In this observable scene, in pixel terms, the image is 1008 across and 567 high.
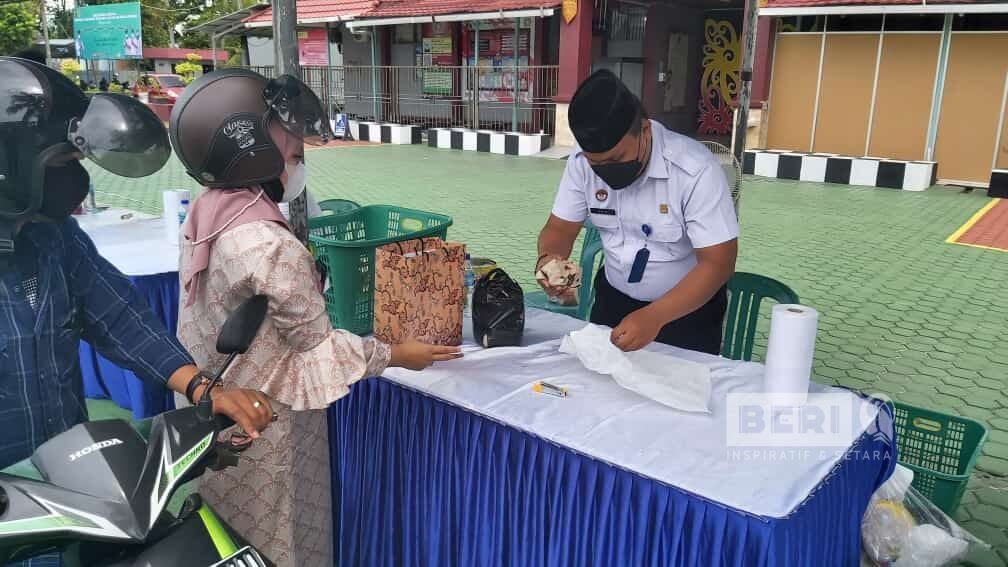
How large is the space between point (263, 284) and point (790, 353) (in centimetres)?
119

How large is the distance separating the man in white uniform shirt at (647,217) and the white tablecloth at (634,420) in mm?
199

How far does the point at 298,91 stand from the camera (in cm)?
166

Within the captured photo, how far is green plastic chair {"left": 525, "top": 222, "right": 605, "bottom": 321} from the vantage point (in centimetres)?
335

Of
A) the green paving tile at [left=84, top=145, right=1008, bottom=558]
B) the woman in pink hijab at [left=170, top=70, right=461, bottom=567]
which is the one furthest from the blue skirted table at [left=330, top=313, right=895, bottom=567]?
the green paving tile at [left=84, top=145, right=1008, bottom=558]

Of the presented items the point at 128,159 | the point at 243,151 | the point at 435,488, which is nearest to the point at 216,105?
the point at 243,151

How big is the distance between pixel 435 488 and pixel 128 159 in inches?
46.4

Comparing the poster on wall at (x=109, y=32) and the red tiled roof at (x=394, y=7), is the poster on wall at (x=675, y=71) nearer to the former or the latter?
the red tiled roof at (x=394, y=7)

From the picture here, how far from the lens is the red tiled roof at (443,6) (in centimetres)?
1329

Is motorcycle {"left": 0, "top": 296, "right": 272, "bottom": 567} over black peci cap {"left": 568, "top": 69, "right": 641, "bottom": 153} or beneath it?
beneath

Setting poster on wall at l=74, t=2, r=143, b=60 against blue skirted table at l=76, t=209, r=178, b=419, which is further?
poster on wall at l=74, t=2, r=143, b=60

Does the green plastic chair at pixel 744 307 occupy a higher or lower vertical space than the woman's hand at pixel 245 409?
lower

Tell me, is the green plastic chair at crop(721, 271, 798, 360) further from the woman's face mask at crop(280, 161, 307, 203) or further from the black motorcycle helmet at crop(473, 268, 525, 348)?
the woman's face mask at crop(280, 161, 307, 203)

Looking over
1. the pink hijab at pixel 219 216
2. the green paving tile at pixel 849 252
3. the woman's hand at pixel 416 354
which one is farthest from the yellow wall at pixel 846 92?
the pink hijab at pixel 219 216

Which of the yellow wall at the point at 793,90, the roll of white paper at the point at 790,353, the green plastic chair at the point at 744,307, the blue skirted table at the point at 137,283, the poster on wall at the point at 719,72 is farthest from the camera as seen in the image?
the poster on wall at the point at 719,72
